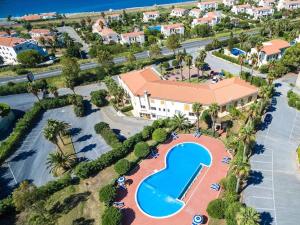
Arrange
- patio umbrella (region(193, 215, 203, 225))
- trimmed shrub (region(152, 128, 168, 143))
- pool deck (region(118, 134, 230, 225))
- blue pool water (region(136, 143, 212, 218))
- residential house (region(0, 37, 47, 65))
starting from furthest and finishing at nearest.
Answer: residential house (region(0, 37, 47, 65)) < trimmed shrub (region(152, 128, 168, 143)) < blue pool water (region(136, 143, 212, 218)) < pool deck (region(118, 134, 230, 225)) < patio umbrella (region(193, 215, 203, 225))

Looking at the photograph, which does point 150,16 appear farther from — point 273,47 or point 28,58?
point 273,47

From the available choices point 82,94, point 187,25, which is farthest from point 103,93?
point 187,25

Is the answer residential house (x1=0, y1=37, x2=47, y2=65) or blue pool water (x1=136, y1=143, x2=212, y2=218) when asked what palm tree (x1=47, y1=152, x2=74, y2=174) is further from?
residential house (x1=0, y1=37, x2=47, y2=65)

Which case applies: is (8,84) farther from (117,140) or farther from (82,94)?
(117,140)

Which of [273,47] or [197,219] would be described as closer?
[197,219]

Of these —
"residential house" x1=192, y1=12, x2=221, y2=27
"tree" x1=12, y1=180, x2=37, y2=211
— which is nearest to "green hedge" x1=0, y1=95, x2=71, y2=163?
"tree" x1=12, y1=180, x2=37, y2=211

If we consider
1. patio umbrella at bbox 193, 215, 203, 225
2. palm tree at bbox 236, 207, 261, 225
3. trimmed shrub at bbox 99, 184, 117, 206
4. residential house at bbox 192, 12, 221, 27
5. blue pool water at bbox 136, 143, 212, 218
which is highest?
residential house at bbox 192, 12, 221, 27

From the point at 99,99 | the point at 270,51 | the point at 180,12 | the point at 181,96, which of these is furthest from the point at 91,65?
the point at 180,12

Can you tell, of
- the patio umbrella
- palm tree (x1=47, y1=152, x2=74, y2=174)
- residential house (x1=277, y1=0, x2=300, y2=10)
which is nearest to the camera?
the patio umbrella
